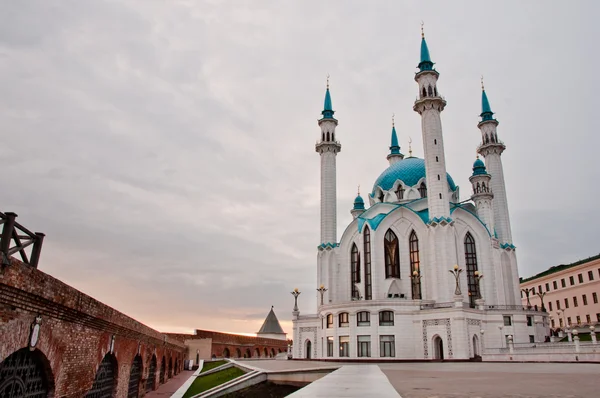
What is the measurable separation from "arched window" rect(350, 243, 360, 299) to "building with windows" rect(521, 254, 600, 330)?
18.5 m

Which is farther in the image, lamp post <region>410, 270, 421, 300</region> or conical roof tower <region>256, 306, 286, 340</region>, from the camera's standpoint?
conical roof tower <region>256, 306, 286, 340</region>

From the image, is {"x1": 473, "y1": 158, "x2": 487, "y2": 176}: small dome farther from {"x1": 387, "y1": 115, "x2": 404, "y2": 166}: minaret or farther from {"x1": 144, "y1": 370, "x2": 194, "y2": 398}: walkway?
{"x1": 144, "y1": 370, "x2": 194, "y2": 398}: walkway

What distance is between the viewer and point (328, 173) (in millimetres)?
49719

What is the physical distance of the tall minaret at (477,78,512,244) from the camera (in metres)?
45.5

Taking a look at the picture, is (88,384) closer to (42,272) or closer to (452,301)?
(42,272)

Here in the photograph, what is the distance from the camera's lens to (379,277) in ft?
135

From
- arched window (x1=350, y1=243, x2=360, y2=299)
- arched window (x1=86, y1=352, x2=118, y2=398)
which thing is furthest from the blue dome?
arched window (x1=86, y1=352, x2=118, y2=398)

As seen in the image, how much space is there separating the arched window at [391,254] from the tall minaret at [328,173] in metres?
Result: 6.31

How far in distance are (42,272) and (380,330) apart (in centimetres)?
3078

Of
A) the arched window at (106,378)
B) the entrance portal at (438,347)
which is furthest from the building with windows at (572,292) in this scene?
the arched window at (106,378)

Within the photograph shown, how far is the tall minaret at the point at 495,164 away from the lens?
45.5 m

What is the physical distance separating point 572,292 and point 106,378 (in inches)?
2159

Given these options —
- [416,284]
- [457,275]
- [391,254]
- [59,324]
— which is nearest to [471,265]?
[416,284]

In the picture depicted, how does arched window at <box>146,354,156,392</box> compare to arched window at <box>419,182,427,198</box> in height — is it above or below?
below
